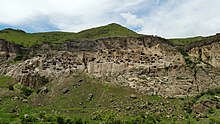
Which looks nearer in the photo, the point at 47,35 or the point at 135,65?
the point at 135,65

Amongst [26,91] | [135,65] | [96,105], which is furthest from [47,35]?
[96,105]

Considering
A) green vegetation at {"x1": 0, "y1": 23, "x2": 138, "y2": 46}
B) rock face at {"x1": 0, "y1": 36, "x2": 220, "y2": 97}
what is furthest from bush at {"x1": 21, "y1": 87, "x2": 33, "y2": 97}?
green vegetation at {"x1": 0, "y1": 23, "x2": 138, "y2": 46}

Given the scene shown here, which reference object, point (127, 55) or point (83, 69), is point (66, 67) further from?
point (127, 55)

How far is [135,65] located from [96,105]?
17.6 m

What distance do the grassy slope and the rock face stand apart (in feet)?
11.7

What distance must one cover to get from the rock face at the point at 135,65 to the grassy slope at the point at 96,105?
356 centimetres

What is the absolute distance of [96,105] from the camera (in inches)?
3322

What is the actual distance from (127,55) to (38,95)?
86.2 ft

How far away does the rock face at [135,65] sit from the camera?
89.6 metres

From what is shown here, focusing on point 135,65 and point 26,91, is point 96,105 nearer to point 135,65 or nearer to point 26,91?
point 135,65

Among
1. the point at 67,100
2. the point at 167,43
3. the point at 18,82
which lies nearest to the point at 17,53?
the point at 18,82

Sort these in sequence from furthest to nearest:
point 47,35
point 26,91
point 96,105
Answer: point 47,35 < point 26,91 < point 96,105

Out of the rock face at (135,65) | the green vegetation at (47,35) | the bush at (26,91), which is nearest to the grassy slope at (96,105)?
the bush at (26,91)

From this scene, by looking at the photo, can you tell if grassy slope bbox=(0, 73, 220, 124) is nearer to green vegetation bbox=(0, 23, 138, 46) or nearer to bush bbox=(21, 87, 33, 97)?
bush bbox=(21, 87, 33, 97)
